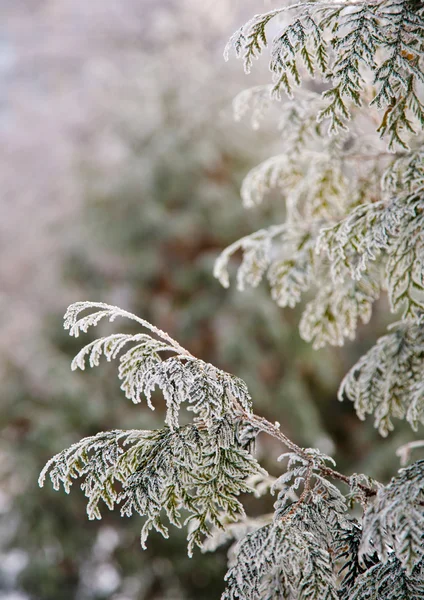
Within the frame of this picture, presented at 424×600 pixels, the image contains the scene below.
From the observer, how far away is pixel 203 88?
534 cm

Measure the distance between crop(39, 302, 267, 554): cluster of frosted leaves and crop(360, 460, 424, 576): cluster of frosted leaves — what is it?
263mm

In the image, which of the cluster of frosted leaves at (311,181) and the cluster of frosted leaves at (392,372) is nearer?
the cluster of frosted leaves at (392,372)

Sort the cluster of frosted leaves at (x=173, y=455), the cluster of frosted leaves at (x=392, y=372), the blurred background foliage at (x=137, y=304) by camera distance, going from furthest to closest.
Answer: the blurred background foliage at (x=137, y=304), the cluster of frosted leaves at (x=392, y=372), the cluster of frosted leaves at (x=173, y=455)

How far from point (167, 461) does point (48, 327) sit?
392cm

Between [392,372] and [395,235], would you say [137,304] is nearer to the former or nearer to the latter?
[392,372]

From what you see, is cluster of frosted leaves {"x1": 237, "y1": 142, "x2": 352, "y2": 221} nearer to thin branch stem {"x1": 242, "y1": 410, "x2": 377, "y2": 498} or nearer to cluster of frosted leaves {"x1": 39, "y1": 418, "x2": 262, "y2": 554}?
thin branch stem {"x1": 242, "y1": 410, "x2": 377, "y2": 498}

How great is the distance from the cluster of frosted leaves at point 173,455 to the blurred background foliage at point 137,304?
3504 mm

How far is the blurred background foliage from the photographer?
184 inches

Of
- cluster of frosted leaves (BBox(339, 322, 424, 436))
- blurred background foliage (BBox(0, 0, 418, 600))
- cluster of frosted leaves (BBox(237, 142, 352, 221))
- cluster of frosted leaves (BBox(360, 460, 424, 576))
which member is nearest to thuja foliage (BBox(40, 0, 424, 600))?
cluster of frosted leaves (BBox(360, 460, 424, 576))

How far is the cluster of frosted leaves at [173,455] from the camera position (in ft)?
3.84

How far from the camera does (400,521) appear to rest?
42.1 inches

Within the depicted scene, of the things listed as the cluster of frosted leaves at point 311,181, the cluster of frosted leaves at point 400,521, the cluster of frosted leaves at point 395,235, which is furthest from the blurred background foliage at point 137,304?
the cluster of frosted leaves at point 400,521

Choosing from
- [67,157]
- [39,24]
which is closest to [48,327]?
[67,157]

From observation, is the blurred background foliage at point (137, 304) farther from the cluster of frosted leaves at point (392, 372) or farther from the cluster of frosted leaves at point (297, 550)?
the cluster of frosted leaves at point (297, 550)
